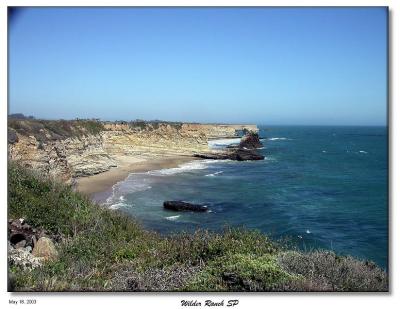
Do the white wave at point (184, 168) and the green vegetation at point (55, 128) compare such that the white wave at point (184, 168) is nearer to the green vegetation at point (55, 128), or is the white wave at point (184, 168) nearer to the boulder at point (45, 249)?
the green vegetation at point (55, 128)

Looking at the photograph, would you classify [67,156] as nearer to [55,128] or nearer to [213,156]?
[55,128]

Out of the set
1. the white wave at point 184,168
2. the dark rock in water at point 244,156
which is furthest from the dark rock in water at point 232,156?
the white wave at point 184,168

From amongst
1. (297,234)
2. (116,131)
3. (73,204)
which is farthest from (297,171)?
(73,204)

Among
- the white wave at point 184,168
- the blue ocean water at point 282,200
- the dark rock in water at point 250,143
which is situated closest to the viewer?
the blue ocean water at point 282,200

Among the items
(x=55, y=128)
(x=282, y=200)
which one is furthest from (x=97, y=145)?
(x=282, y=200)

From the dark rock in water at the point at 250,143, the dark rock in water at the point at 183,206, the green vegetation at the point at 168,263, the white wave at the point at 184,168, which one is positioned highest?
the green vegetation at the point at 168,263

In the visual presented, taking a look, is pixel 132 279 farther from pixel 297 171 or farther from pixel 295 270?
pixel 297 171

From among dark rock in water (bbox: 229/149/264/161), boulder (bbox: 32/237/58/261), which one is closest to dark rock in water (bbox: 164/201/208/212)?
boulder (bbox: 32/237/58/261)

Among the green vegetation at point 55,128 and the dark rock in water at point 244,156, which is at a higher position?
the green vegetation at point 55,128
